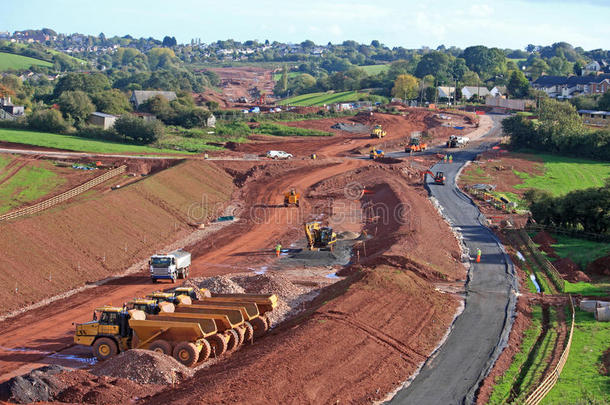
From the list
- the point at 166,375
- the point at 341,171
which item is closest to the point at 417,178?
the point at 341,171

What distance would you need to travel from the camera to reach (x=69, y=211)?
4322cm

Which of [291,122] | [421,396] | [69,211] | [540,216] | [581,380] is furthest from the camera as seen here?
[291,122]

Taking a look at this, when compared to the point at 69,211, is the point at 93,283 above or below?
below

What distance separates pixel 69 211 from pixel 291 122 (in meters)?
65.7

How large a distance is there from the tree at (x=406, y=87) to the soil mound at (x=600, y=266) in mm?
105138

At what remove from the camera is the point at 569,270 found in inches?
1587

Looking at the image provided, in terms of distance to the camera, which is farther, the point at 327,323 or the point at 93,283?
the point at 93,283

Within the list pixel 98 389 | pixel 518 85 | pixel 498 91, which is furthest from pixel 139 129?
pixel 498 91

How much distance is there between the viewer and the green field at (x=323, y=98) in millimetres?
145250

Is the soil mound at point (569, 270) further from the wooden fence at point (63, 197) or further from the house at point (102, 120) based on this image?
the house at point (102, 120)

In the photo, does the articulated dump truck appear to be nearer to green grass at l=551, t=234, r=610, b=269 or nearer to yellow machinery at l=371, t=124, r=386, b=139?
green grass at l=551, t=234, r=610, b=269

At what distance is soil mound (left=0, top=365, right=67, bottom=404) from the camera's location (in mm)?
19781

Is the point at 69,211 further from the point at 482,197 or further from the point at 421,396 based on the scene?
the point at 482,197

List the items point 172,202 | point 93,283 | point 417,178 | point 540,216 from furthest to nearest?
point 417,178 → point 172,202 → point 540,216 → point 93,283
